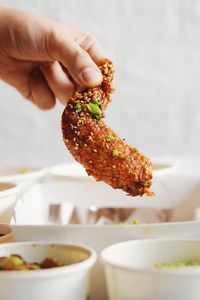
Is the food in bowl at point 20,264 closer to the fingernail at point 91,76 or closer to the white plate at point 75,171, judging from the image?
the fingernail at point 91,76

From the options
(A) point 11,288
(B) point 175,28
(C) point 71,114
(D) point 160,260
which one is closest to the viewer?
(A) point 11,288

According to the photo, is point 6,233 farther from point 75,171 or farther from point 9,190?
point 75,171

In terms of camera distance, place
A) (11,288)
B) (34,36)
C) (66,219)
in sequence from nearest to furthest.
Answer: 1. (11,288)
2. (34,36)
3. (66,219)

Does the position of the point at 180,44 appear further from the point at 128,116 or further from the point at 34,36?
the point at 34,36

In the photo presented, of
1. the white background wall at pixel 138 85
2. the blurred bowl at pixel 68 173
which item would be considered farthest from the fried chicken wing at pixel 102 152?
the white background wall at pixel 138 85

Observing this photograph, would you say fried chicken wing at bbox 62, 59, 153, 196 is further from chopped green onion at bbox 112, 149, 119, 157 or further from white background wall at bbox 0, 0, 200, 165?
white background wall at bbox 0, 0, 200, 165

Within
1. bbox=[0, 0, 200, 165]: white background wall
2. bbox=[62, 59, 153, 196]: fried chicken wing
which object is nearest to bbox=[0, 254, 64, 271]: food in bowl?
bbox=[62, 59, 153, 196]: fried chicken wing

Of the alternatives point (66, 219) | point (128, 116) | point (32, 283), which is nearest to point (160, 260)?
point (32, 283)

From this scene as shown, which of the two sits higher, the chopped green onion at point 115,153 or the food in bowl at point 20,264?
the chopped green onion at point 115,153
